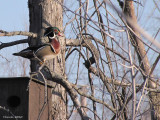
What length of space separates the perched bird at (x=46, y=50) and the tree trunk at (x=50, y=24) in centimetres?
8

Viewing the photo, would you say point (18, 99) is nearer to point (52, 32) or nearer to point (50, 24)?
point (52, 32)

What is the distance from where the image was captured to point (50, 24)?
405 centimetres

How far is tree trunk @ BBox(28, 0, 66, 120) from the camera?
3.92 meters

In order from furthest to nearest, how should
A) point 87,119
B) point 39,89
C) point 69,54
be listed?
point 69,54 → point 39,89 → point 87,119

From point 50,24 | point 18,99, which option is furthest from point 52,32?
point 18,99

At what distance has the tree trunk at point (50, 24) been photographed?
154 inches

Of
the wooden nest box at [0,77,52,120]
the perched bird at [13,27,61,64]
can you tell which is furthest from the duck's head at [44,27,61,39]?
the wooden nest box at [0,77,52,120]

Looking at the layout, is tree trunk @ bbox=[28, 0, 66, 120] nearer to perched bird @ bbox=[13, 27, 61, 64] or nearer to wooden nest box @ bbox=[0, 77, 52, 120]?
perched bird @ bbox=[13, 27, 61, 64]

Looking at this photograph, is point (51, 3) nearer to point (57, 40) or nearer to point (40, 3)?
point (40, 3)

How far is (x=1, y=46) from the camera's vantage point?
4.04 meters

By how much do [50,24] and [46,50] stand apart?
1.07 ft

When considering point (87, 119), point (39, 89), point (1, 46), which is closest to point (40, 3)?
point (1, 46)

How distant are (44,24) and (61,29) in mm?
→ 244

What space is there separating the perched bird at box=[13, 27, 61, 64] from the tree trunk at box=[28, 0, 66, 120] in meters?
0.08
